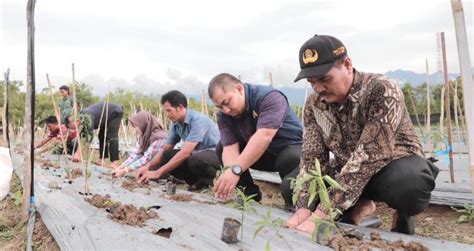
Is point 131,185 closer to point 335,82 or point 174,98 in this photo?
point 174,98

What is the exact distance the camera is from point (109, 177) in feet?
12.9

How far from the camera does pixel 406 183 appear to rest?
1.80 m

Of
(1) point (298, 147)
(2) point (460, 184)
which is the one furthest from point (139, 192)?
(2) point (460, 184)

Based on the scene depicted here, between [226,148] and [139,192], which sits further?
[139,192]

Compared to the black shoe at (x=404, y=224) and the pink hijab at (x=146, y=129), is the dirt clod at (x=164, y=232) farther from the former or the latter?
the pink hijab at (x=146, y=129)

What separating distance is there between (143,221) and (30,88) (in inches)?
43.3

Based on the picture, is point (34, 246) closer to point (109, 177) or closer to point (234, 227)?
point (234, 227)

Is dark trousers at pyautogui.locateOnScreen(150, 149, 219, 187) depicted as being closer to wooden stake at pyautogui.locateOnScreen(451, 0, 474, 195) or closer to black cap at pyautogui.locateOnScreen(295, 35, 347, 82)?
black cap at pyautogui.locateOnScreen(295, 35, 347, 82)

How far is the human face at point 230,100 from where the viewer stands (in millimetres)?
2469

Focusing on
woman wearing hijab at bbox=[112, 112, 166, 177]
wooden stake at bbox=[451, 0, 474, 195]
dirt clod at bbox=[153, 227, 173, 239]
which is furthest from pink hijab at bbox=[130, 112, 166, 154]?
wooden stake at bbox=[451, 0, 474, 195]

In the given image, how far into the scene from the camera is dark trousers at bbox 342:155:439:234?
1.80 metres

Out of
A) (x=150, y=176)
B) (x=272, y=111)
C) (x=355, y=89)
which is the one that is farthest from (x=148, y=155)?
(x=355, y=89)

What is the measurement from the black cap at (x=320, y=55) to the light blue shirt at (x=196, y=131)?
1.89 m

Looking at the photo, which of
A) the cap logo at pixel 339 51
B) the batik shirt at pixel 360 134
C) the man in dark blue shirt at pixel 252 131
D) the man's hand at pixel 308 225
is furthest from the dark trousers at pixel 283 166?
the cap logo at pixel 339 51
